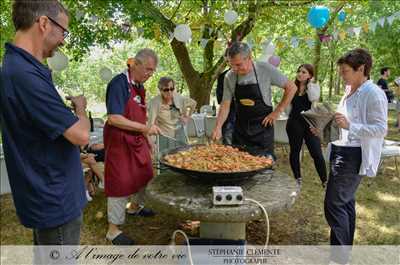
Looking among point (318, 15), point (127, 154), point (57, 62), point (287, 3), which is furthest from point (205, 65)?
point (127, 154)

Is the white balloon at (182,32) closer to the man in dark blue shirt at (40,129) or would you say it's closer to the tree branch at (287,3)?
the tree branch at (287,3)

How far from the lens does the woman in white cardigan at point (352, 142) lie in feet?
7.20

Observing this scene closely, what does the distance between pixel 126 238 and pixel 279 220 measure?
5.27 ft

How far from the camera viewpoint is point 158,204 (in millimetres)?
2016

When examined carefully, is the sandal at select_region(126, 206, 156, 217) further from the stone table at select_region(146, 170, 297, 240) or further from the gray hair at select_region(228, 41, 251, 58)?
the gray hair at select_region(228, 41, 251, 58)

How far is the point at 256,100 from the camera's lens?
3.00 metres

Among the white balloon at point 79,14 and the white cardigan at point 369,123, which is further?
the white balloon at point 79,14

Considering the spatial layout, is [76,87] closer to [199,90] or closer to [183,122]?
[199,90]

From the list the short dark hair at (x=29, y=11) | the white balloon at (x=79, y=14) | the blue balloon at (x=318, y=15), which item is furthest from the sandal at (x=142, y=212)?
the blue balloon at (x=318, y=15)

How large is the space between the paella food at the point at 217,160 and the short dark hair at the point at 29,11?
46.6 inches

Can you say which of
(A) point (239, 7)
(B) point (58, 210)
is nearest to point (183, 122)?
(B) point (58, 210)

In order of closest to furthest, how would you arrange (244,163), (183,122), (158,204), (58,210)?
(58,210)
(158,204)
(244,163)
(183,122)

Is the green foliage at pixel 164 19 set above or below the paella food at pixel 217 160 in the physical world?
above

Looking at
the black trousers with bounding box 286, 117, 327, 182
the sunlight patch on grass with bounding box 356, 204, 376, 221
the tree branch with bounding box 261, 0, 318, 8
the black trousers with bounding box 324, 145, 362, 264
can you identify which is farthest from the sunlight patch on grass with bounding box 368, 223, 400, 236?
the tree branch with bounding box 261, 0, 318, 8
